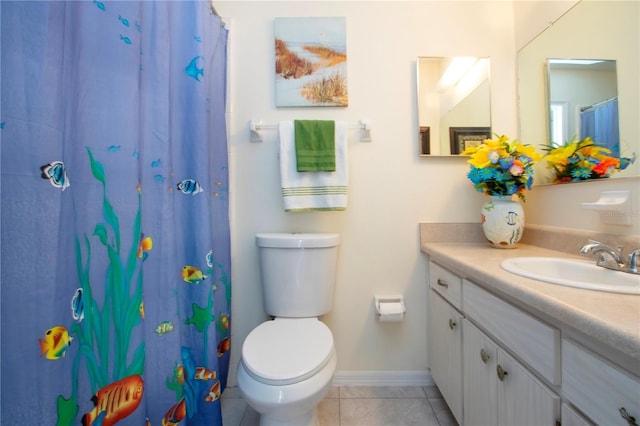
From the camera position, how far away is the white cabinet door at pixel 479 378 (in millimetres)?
738

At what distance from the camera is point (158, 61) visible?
0.71 m

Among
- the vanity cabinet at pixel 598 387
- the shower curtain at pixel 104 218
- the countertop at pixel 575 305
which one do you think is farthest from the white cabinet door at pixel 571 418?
the shower curtain at pixel 104 218

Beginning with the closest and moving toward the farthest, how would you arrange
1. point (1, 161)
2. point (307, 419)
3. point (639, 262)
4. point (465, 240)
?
1. point (1, 161)
2. point (639, 262)
3. point (307, 419)
4. point (465, 240)

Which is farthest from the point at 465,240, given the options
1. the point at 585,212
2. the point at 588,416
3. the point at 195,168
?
the point at 195,168

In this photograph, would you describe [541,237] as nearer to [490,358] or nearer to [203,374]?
[490,358]

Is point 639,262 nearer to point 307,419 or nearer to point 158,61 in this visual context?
point 307,419

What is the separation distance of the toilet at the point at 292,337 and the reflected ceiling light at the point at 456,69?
3.32 ft

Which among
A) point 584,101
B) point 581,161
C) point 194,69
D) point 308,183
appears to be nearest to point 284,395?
point 308,183

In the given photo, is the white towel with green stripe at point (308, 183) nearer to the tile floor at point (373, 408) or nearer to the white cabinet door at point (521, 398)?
the white cabinet door at point (521, 398)

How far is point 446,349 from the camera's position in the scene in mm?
1062

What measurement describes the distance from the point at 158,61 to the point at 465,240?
150cm

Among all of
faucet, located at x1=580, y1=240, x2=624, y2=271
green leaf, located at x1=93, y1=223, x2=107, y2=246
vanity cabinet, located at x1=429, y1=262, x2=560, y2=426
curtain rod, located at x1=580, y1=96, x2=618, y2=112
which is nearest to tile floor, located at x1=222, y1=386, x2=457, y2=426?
vanity cabinet, located at x1=429, y1=262, x2=560, y2=426

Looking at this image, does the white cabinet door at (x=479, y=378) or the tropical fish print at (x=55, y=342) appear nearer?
the tropical fish print at (x=55, y=342)

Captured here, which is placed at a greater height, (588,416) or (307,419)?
(588,416)
